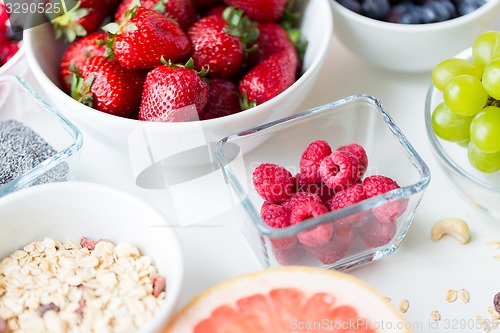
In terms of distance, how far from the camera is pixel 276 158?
1.22 metres

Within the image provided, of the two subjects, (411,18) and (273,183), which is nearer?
(273,183)

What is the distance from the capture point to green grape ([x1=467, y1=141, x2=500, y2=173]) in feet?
3.68

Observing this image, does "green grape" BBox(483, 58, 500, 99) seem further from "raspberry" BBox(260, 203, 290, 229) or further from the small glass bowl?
"raspberry" BBox(260, 203, 290, 229)

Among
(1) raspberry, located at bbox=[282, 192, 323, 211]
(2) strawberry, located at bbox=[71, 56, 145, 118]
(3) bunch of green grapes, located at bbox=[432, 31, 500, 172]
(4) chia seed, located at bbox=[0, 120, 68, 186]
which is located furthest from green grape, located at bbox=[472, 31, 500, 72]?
(4) chia seed, located at bbox=[0, 120, 68, 186]

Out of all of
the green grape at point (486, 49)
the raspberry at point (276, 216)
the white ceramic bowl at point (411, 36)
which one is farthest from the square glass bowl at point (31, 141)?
the green grape at point (486, 49)

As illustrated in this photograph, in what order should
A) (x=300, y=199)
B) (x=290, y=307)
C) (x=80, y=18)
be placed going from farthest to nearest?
(x=80, y=18) < (x=300, y=199) < (x=290, y=307)

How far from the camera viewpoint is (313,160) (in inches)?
44.1

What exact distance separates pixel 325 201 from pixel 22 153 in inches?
19.4

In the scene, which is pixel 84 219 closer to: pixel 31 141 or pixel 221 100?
pixel 31 141

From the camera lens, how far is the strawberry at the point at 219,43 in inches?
48.7

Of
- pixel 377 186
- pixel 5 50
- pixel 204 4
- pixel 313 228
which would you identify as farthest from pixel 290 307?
pixel 5 50

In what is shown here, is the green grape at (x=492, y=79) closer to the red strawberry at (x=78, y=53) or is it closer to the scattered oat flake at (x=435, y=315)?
the scattered oat flake at (x=435, y=315)

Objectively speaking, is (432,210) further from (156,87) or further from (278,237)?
(156,87)

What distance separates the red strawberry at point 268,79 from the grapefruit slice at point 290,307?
35 cm
